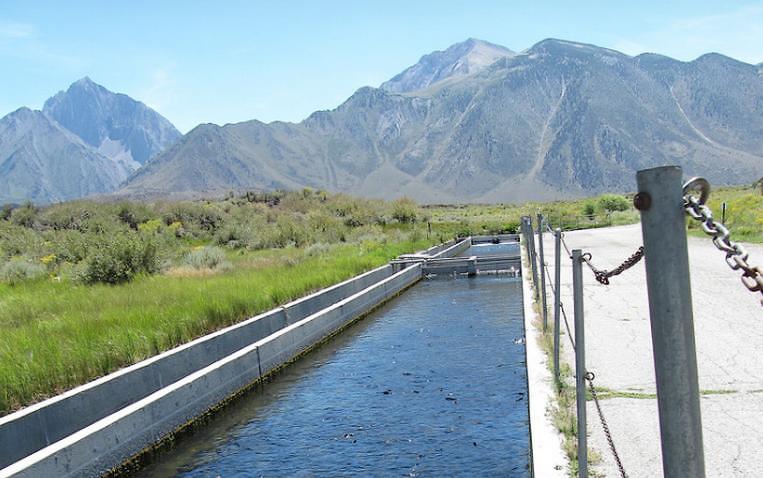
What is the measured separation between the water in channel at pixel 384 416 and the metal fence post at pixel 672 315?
4.89 metres

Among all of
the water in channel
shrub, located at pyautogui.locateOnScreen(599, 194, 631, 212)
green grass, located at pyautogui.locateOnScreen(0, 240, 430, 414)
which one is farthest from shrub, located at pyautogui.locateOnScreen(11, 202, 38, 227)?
shrub, located at pyautogui.locateOnScreen(599, 194, 631, 212)

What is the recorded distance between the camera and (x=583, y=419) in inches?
175

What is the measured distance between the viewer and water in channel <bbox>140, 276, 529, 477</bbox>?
748 cm

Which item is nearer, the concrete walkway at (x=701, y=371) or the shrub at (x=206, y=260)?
the concrete walkway at (x=701, y=371)

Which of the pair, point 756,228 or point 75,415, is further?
point 756,228

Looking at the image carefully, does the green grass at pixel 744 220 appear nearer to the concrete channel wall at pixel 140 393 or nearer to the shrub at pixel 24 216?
the concrete channel wall at pixel 140 393

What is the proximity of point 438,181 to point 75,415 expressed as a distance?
192m

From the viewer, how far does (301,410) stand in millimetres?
9727

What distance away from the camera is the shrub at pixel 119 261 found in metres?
18.9

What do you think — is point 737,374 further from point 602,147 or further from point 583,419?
point 602,147

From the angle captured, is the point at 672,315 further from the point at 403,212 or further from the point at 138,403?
the point at 403,212

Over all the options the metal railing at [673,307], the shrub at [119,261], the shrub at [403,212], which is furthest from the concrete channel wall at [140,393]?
the shrub at [403,212]

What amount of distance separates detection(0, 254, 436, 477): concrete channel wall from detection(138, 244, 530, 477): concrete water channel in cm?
37

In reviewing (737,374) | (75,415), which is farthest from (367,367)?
(737,374)
